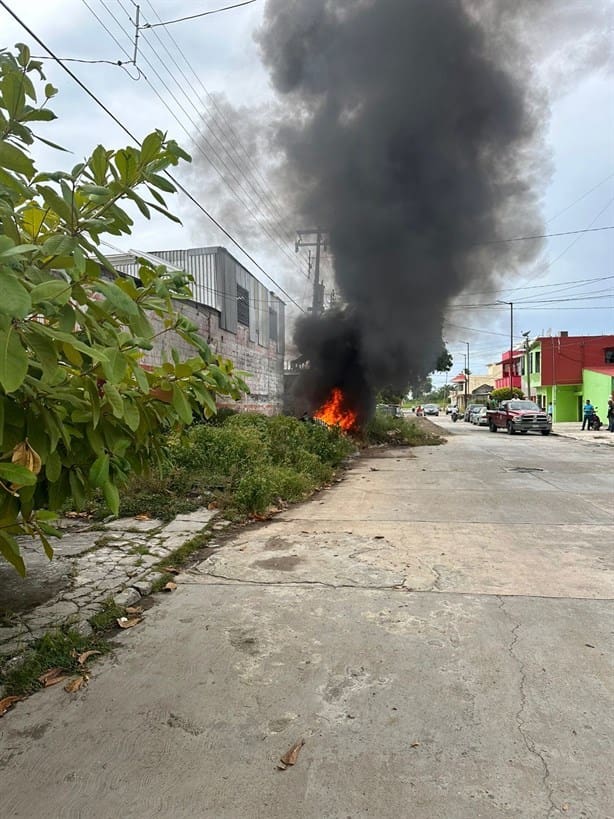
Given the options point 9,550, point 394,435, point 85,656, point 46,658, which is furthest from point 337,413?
point 9,550

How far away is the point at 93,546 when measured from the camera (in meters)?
5.30

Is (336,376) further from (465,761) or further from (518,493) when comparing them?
(465,761)

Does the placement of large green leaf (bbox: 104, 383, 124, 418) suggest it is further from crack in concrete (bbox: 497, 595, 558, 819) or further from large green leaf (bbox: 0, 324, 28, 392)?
crack in concrete (bbox: 497, 595, 558, 819)

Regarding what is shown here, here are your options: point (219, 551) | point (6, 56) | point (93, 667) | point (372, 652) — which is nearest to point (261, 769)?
point (372, 652)

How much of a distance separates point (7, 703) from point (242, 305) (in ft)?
59.5

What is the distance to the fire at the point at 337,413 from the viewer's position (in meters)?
19.7

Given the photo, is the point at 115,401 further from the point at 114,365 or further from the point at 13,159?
the point at 13,159

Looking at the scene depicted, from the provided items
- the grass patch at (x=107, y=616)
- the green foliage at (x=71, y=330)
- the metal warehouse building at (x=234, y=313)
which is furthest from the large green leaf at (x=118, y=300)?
the metal warehouse building at (x=234, y=313)

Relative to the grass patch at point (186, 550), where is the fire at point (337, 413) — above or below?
above

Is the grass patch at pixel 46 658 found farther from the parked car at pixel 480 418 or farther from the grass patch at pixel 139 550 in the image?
the parked car at pixel 480 418

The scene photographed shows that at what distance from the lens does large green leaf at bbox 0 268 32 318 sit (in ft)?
3.72

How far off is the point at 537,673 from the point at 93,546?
4056 millimetres

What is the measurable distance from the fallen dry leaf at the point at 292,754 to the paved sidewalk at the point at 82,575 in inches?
69.2

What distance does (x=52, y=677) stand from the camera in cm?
296
